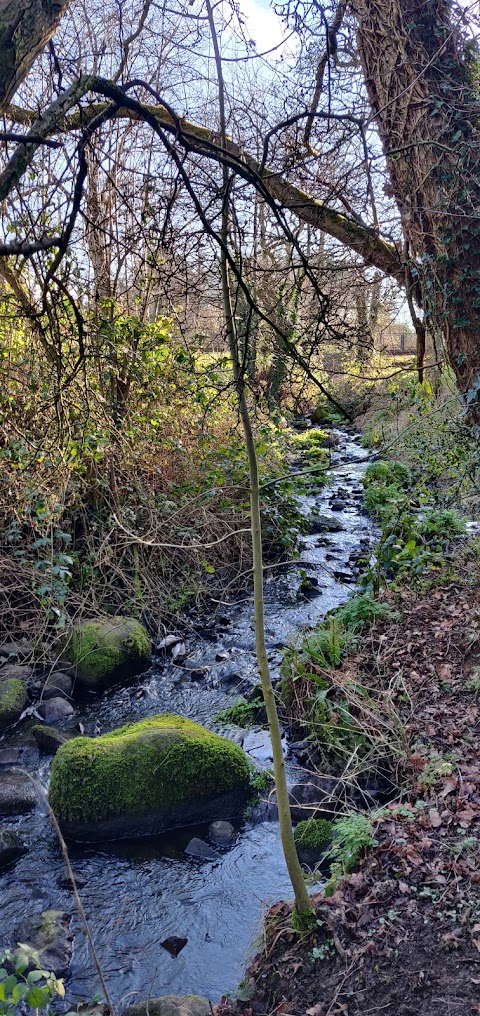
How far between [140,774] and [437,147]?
535cm

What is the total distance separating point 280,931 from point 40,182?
598 centimetres

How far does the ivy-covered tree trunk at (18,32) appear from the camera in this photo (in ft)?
6.95

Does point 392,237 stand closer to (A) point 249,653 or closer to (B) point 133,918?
(A) point 249,653

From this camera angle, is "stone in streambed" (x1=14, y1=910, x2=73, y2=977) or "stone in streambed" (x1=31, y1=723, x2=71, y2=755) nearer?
"stone in streambed" (x1=14, y1=910, x2=73, y2=977)

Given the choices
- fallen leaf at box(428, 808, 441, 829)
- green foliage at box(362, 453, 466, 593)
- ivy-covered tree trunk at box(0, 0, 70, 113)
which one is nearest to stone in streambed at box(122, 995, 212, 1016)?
fallen leaf at box(428, 808, 441, 829)

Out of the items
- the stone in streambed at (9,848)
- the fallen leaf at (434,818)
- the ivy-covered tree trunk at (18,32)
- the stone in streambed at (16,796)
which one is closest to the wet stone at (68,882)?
the stone in streambed at (9,848)

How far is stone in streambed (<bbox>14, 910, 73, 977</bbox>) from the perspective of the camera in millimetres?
3508

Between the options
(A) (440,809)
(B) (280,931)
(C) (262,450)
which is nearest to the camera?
(B) (280,931)

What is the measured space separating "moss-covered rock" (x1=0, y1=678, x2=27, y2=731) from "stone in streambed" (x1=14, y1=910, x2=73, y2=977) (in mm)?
2050

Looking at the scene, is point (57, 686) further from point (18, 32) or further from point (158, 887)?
point (18, 32)

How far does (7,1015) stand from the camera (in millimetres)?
1958

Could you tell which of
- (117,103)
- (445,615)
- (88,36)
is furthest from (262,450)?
(117,103)

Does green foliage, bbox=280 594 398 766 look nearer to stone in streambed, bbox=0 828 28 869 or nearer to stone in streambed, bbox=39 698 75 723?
stone in streambed, bbox=39 698 75 723

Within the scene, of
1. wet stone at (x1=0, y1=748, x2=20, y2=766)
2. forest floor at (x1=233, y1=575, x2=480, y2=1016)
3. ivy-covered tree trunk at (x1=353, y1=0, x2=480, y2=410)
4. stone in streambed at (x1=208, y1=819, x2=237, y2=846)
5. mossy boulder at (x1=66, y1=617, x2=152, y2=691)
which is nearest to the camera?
forest floor at (x1=233, y1=575, x2=480, y2=1016)
